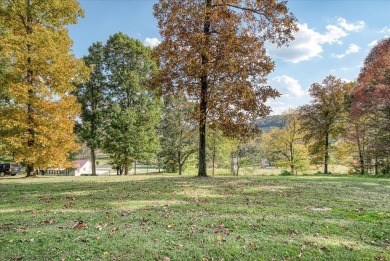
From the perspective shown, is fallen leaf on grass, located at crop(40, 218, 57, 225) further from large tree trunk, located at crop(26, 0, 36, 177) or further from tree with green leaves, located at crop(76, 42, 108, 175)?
tree with green leaves, located at crop(76, 42, 108, 175)

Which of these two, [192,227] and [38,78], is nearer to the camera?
[192,227]

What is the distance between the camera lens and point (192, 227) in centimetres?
637

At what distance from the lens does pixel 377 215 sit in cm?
787

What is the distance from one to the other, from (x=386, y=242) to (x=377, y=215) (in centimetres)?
198

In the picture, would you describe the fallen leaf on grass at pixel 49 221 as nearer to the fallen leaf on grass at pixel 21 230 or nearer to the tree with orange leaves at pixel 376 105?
the fallen leaf on grass at pixel 21 230

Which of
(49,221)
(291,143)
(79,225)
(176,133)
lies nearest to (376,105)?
(291,143)

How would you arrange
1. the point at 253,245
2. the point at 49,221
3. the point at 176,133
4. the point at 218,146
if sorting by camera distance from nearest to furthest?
1. the point at 253,245
2. the point at 49,221
3. the point at 176,133
4. the point at 218,146

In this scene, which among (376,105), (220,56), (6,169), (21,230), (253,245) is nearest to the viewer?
(253,245)

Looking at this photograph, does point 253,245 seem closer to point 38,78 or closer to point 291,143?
point 38,78

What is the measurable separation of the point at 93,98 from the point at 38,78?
14727 mm

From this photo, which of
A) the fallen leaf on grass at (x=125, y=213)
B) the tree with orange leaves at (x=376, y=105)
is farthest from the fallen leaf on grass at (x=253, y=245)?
the tree with orange leaves at (x=376, y=105)

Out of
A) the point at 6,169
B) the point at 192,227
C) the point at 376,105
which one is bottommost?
the point at 6,169

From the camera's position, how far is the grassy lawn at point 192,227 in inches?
204

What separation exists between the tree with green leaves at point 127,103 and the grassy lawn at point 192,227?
68.0ft
